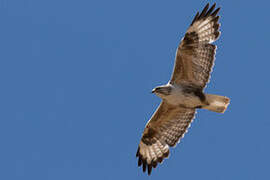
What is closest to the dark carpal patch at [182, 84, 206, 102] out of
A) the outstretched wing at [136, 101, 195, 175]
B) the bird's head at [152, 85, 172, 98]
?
the bird's head at [152, 85, 172, 98]

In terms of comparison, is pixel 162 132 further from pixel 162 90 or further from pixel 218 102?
pixel 218 102

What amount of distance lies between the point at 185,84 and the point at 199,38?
1014 millimetres

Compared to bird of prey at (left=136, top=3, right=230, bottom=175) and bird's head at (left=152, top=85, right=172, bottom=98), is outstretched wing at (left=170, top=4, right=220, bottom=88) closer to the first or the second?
bird of prey at (left=136, top=3, right=230, bottom=175)

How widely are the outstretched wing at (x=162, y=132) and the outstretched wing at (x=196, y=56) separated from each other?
2.63ft

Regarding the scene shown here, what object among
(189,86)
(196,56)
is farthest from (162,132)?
(196,56)

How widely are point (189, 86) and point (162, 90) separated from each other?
2.13 feet

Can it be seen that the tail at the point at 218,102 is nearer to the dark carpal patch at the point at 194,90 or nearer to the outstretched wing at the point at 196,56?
the dark carpal patch at the point at 194,90

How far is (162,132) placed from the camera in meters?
11.8

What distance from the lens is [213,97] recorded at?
34.6 ft

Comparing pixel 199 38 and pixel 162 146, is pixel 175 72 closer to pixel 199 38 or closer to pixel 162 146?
pixel 199 38

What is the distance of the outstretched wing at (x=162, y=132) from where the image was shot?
11.5 metres

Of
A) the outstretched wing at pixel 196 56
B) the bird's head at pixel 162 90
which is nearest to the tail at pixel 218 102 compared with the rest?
the outstretched wing at pixel 196 56

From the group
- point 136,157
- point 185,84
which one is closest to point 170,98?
point 185,84

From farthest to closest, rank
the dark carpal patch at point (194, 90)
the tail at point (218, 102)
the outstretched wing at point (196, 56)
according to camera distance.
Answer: the outstretched wing at point (196, 56)
the dark carpal patch at point (194, 90)
the tail at point (218, 102)
